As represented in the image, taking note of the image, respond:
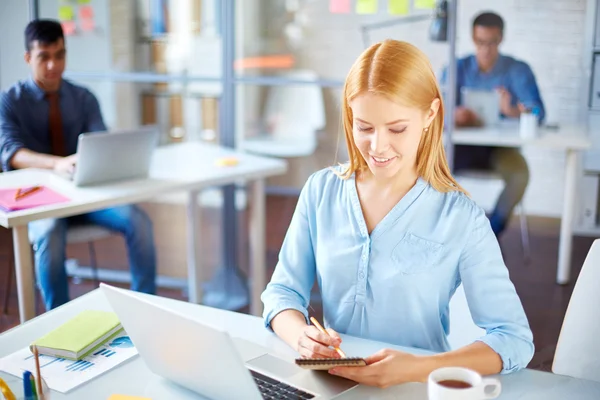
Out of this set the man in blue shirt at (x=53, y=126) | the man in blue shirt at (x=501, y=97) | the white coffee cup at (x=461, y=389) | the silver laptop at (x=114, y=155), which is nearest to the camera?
the white coffee cup at (x=461, y=389)

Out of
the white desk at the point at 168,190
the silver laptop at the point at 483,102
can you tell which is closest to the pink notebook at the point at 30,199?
the white desk at the point at 168,190

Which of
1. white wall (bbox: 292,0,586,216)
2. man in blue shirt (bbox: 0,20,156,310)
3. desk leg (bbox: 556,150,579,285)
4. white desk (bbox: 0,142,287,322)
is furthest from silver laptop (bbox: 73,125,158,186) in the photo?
desk leg (bbox: 556,150,579,285)

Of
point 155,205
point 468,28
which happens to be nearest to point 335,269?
point 468,28

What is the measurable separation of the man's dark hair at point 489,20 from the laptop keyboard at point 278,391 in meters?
2.73

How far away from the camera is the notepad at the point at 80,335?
4.33 feet

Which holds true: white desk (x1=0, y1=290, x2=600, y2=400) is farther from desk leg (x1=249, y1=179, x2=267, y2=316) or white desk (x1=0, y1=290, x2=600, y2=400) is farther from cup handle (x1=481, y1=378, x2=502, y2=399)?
desk leg (x1=249, y1=179, x2=267, y2=316)

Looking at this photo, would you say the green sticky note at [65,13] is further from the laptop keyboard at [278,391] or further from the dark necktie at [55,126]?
the laptop keyboard at [278,391]

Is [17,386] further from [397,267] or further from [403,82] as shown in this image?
[403,82]

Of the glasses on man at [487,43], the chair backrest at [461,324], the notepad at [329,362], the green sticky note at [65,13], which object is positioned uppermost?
the green sticky note at [65,13]

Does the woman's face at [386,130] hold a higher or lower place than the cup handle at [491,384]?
higher

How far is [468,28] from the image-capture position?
3.54m

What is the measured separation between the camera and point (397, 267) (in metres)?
1.48

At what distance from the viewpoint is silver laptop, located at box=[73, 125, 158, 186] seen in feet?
8.48

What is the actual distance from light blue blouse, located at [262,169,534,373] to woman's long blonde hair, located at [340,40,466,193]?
81 millimetres
